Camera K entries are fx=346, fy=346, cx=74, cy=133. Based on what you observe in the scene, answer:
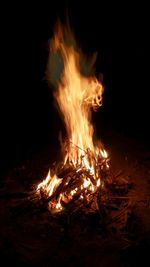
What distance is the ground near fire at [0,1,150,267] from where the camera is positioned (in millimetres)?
4395

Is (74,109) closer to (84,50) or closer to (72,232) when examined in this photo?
(72,232)

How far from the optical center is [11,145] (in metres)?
8.10

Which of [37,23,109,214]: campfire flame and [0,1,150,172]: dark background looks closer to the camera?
[37,23,109,214]: campfire flame

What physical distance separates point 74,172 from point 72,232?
1084 mm

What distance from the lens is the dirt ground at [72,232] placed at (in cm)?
411

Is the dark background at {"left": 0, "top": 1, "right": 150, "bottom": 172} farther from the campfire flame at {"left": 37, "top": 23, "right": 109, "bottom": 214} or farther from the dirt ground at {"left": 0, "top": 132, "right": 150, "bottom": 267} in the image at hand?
the dirt ground at {"left": 0, "top": 132, "right": 150, "bottom": 267}

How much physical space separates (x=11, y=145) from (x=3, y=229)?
3.35 metres

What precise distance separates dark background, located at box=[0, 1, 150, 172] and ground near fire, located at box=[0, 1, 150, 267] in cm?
6

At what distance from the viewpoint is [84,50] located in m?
11.2

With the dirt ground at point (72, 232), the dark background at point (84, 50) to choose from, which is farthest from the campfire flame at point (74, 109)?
the dark background at point (84, 50)

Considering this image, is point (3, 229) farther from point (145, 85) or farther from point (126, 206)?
point (145, 85)

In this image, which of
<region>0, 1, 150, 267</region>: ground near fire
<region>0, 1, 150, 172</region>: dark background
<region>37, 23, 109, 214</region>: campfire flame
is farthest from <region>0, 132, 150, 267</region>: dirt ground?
<region>0, 1, 150, 172</region>: dark background

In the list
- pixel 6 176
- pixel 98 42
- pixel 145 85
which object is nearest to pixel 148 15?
pixel 98 42

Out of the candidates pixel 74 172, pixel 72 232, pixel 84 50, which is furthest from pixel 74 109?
pixel 84 50
